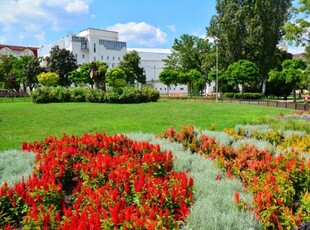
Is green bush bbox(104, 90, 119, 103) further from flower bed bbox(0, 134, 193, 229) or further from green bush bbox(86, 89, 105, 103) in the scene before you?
flower bed bbox(0, 134, 193, 229)

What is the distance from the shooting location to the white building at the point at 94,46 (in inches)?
3461

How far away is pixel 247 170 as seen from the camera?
14.8ft

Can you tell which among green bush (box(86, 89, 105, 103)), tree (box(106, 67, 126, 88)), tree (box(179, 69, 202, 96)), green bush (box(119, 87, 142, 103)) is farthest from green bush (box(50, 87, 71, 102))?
tree (box(179, 69, 202, 96))

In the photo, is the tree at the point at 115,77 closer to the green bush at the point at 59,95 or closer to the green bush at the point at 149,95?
the green bush at the point at 59,95

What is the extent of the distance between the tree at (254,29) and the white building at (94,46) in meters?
51.7

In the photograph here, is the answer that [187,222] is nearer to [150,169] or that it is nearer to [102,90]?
[150,169]

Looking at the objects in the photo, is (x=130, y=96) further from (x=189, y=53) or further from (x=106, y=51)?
(x=106, y=51)

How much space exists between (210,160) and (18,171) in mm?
3206

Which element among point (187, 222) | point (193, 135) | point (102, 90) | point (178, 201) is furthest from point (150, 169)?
point (102, 90)

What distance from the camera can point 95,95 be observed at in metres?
32.0

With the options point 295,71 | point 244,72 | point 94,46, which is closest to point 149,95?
point 244,72

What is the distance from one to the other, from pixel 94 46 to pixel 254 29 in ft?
187

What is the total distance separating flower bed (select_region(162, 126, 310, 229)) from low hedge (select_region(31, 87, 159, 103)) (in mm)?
24711

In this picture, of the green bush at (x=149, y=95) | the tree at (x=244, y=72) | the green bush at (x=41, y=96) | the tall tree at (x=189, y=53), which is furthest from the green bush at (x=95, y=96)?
the tall tree at (x=189, y=53)
